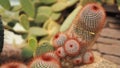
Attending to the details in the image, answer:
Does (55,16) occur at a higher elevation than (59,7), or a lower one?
lower

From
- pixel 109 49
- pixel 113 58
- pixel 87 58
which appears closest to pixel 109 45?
pixel 109 49

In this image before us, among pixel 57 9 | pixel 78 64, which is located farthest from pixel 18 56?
pixel 57 9

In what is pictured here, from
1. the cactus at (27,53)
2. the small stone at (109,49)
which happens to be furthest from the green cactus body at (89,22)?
the small stone at (109,49)

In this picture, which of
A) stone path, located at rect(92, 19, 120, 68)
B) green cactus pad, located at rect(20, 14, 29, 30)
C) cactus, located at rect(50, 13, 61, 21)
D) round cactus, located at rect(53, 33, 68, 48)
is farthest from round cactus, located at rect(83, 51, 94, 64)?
cactus, located at rect(50, 13, 61, 21)

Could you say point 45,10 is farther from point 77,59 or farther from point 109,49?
point 77,59

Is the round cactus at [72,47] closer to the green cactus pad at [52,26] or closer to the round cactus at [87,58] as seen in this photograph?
the round cactus at [87,58]

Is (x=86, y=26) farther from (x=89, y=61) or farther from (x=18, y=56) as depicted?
(x=18, y=56)
